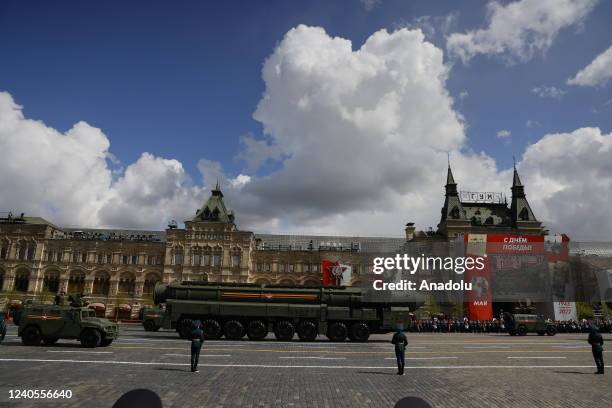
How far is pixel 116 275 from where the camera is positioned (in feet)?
230

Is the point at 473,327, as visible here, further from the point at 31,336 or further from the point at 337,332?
the point at 31,336

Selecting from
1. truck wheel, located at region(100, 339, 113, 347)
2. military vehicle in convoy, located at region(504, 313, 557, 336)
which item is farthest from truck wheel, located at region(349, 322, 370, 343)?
military vehicle in convoy, located at region(504, 313, 557, 336)

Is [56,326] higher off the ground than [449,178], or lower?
lower

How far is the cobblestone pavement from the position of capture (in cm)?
1100

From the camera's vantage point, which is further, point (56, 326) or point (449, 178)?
point (449, 178)

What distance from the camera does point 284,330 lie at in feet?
87.7

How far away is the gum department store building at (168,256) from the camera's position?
68.4 metres

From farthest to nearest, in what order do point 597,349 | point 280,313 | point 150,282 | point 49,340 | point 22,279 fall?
point 150,282
point 22,279
point 280,313
point 49,340
point 597,349

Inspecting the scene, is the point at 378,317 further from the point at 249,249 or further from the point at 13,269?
the point at 13,269

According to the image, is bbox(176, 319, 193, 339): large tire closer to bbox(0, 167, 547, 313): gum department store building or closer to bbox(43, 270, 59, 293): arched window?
bbox(0, 167, 547, 313): gum department store building

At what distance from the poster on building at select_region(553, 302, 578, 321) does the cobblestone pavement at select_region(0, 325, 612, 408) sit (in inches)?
1519

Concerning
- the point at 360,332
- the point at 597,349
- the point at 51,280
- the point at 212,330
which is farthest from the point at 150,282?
the point at 597,349

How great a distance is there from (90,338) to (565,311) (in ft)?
186

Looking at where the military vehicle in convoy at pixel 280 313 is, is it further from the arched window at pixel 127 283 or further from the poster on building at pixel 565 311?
the arched window at pixel 127 283
